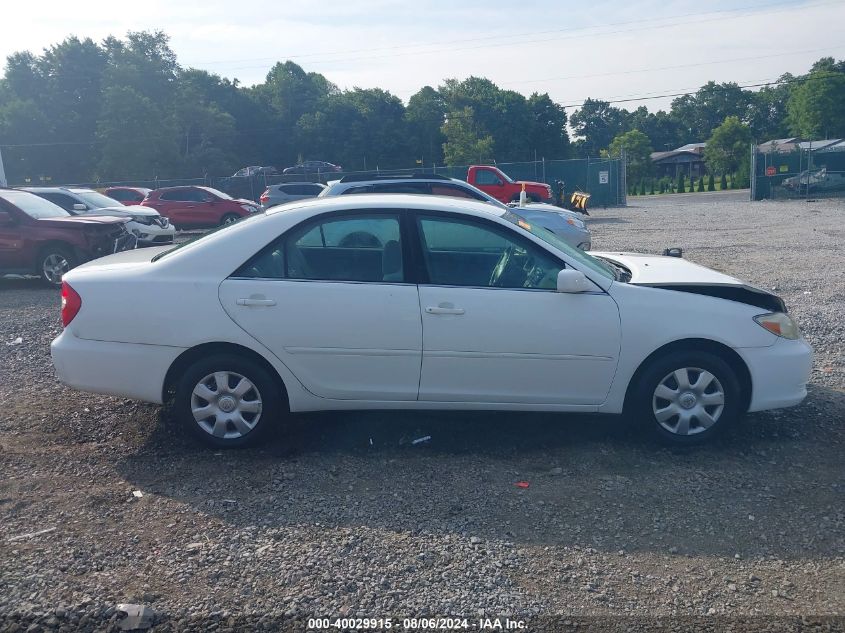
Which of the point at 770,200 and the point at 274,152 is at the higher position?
the point at 274,152

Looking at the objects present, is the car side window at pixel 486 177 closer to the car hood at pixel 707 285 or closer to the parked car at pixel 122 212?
the parked car at pixel 122 212

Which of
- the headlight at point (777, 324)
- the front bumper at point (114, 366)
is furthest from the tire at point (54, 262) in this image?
the headlight at point (777, 324)

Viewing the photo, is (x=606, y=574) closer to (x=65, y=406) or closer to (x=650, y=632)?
(x=650, y=632)

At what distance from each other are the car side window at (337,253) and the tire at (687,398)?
1.77m

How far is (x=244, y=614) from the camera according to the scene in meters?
3.46

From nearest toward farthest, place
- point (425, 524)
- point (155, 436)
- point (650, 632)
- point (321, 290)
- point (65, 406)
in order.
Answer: point (650, 632) → point (425, 524) → point (321, 290) → point (155, 436) → point (65, 406)

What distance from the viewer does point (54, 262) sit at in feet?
40.8

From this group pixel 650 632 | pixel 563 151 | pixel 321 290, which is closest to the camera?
pixel 650 632

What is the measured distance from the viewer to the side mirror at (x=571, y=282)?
194 inches

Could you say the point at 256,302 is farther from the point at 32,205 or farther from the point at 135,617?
the point at 32,205

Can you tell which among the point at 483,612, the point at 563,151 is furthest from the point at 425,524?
the point at 563,151

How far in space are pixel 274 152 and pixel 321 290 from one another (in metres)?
76.3

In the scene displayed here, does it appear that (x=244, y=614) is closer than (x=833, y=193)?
Yes

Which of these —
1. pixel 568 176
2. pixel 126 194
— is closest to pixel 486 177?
pixel 568 176
